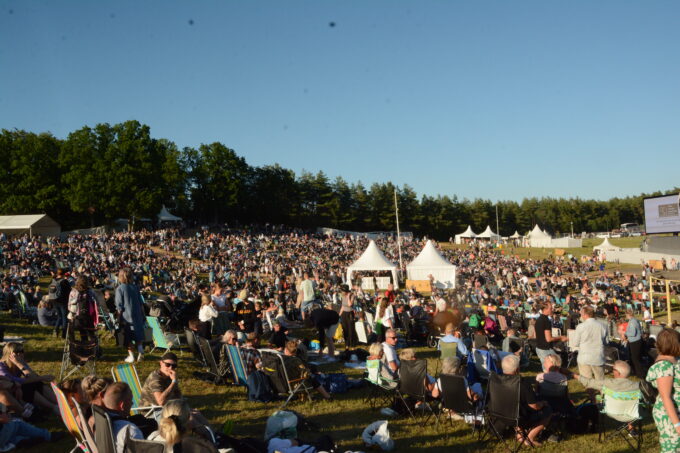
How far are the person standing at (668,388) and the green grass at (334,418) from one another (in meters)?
1.87

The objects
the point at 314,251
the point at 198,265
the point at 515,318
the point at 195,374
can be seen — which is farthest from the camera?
the point at 314,251

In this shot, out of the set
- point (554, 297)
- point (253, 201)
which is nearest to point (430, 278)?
point (554, 297)

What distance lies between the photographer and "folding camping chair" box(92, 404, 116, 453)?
3479 millimetres

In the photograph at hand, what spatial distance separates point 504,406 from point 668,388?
191 centimetres

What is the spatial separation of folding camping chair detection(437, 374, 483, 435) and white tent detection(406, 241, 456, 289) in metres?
19.4

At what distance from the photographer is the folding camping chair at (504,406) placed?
4.68 m

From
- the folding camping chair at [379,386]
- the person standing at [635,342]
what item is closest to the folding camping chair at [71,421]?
the folding camping chair at [379,386]

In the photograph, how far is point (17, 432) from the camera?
4590 mm

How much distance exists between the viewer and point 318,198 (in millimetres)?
70250

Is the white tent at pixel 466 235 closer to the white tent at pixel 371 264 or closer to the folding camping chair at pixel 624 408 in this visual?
the white tent at pixel 371 264

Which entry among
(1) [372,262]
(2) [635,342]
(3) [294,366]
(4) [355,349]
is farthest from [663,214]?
(3) [294,366]

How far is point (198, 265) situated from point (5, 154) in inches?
1150

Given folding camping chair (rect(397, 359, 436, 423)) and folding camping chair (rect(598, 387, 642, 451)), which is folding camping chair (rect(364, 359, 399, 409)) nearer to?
folding camping chair (rect(397, 359, 436, 423))

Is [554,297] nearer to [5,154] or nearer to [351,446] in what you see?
[351,446]
